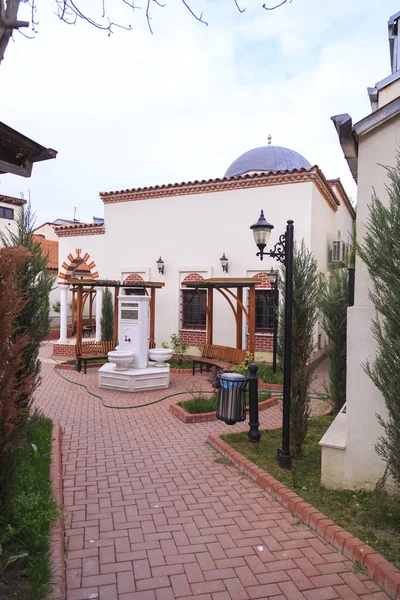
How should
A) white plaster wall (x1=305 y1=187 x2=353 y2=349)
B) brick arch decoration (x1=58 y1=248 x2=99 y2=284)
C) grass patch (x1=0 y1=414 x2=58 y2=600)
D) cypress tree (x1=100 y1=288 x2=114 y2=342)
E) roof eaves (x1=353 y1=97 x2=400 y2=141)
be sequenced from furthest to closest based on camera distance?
brick arch decoration (x1=58 y1=248 x2=99 y2=284), cypress tree (x1=100 y1=288 x2=114 y2=342), white plaster wall (x1=305 y1=187 x2=353 y2=349), roof eaves (x1=353 y1=97 x2=400 y2=141), grass patch (x1=0 y1=414 x2=58 y2=600)

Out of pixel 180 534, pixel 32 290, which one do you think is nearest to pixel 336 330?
pixel 180 534

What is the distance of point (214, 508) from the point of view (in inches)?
165

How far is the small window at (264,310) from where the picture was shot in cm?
1298

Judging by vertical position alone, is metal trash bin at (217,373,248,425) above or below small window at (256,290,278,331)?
below

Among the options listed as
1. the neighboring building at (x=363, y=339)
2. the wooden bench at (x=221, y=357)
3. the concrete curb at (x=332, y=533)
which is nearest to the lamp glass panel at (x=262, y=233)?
the neighboring building at (x=363, y=339)

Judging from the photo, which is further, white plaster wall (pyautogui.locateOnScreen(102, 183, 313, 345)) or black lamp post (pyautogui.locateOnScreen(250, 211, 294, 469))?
white plaster wall (pyautogui.locateOnScreen(102, 183, 313, 345))

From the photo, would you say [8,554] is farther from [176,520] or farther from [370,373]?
[370,373]

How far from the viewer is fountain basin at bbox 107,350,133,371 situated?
9617 mm

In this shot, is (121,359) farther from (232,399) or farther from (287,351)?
(287,351)

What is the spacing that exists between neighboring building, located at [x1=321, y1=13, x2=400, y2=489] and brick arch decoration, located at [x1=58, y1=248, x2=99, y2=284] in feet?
43.0

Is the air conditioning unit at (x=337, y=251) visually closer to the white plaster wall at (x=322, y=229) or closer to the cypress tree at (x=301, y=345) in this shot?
the white plaster wall at (x=322, y=229)

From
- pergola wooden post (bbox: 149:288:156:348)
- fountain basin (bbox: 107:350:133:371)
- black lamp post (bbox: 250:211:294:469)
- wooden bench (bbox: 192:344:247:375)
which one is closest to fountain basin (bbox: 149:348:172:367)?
fountain basin (bbox: 107:350:133:371)

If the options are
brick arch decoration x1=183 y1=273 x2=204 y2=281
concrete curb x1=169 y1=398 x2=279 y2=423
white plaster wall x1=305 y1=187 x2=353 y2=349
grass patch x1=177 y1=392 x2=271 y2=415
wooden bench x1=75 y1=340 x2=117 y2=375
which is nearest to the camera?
concrete curb x1=169 y1=398 x2=279 y2=423

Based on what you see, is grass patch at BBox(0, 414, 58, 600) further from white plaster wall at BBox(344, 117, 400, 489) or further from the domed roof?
the domed roof
